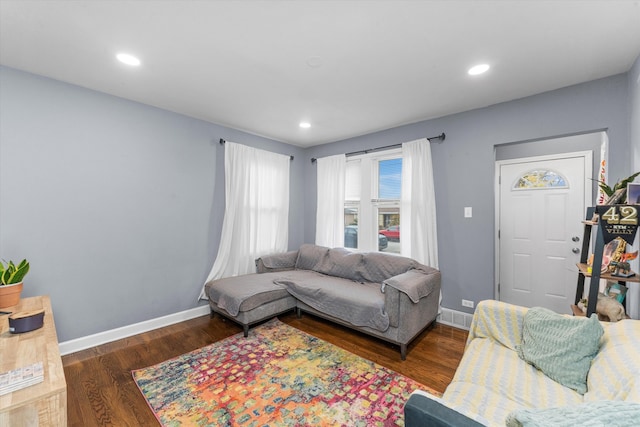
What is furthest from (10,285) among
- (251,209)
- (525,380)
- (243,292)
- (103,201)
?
(525,380)

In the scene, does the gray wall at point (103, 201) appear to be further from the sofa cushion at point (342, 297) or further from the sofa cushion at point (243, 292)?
the sofa cushion at point (342, 297)

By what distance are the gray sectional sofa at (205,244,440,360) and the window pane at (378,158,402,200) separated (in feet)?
3.09

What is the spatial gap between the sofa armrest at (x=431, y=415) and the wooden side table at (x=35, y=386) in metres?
1.44

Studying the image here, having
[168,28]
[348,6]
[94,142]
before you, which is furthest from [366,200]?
[94,142]

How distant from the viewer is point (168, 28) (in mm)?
1738

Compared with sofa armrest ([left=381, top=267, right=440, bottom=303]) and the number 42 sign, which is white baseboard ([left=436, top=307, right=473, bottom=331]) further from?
the number 42 sign

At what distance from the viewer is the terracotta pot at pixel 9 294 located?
1868 mm

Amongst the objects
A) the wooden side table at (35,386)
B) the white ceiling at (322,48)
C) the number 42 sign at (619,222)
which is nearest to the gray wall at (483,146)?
the white ceiling at (322,48)

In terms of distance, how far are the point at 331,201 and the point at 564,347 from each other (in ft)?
10.5

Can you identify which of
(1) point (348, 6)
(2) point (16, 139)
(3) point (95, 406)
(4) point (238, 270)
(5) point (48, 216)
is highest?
(1) point (348, 6)

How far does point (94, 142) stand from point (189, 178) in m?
0.95

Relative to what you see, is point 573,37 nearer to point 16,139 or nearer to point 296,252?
point 296,252

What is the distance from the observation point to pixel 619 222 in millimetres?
1624

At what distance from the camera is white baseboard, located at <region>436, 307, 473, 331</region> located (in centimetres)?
301
